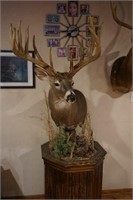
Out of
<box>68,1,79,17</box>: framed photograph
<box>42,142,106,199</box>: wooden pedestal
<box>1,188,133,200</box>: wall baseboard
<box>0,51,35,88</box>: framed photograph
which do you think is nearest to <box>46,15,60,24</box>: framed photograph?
<box>68,1,79,17</box>: framed photograph

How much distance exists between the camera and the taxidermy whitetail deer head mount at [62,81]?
1976 millimetres

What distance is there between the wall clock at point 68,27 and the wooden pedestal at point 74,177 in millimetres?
1106

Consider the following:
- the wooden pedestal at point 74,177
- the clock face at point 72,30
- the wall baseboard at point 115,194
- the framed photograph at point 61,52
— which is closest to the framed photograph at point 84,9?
the clock face at point 72,30

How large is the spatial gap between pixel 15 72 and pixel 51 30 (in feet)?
1.86

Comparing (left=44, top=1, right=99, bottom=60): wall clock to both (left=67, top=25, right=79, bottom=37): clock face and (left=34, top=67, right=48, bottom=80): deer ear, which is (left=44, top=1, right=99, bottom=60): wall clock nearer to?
(left=67, top=25, right=79, bottom=37): clock face

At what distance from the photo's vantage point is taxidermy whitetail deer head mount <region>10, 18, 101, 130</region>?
6.48 feet

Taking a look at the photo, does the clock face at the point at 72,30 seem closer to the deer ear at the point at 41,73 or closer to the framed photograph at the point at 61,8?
the framed photograph at the point at 61,8

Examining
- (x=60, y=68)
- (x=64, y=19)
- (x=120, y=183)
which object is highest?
(x=64, y=19)

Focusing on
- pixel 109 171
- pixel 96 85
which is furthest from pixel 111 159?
pixel 96 85

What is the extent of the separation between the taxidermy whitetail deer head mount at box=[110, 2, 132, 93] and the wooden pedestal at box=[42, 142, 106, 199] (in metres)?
0.71

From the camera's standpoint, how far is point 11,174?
104 inches

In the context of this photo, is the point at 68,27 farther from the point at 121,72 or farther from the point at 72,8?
the point at 121,72

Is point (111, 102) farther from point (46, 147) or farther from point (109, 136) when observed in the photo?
point (46, 147)

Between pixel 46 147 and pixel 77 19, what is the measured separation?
133cm
